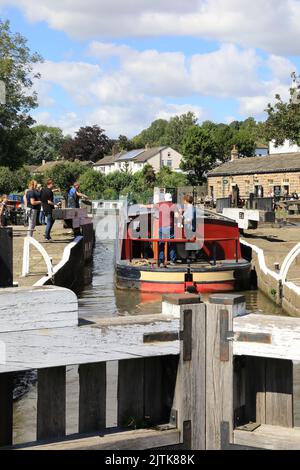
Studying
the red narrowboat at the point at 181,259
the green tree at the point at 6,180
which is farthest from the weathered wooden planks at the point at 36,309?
the green tree at the point at 6,180

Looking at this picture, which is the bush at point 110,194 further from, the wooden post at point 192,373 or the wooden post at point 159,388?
the wooden post at point 192,373

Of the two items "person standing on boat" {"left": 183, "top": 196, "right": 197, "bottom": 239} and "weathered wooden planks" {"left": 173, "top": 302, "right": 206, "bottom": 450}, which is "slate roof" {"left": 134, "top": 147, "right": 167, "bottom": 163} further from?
"weathered wooden planks" {"left": 173, "top": 302, "right": 206, "bottom": 450}

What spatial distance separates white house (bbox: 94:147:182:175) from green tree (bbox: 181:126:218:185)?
29.5 metres

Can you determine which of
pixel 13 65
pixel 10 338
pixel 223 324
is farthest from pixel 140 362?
pixel 13 65

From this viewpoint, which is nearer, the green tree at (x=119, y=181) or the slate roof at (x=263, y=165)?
the slate roof at (x=263, y=165)

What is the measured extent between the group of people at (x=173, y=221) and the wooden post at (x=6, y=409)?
12.3 meters

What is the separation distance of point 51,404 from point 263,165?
194 feet

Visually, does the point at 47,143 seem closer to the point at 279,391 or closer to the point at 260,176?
the point at 260,176

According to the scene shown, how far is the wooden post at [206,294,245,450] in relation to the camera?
4980 millimetres

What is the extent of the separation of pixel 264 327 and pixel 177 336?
592mm

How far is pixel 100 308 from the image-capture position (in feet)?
50.4

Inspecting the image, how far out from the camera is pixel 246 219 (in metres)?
22.3

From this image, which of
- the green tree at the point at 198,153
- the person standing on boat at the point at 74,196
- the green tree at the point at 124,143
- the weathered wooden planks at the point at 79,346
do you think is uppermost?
the green tree at the point at 124,143

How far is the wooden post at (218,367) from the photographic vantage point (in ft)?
16.3
